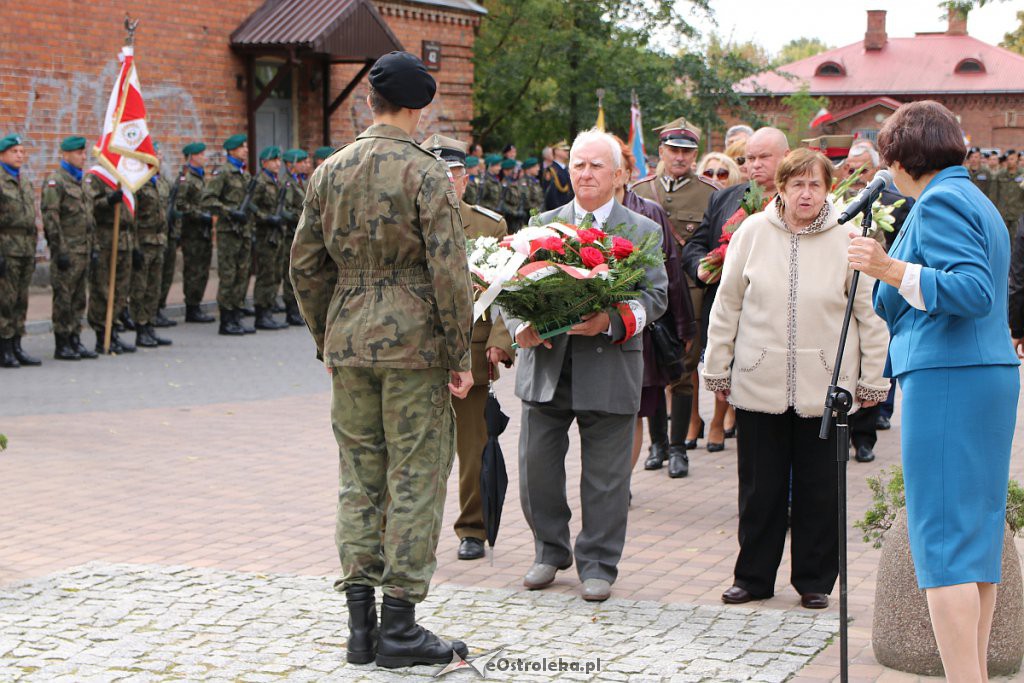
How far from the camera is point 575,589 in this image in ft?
19.8

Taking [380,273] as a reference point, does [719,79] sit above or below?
above

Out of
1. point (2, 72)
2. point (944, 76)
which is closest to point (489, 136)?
point (2, 72)

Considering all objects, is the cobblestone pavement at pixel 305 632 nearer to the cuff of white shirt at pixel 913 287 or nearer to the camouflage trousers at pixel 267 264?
the cuff of white shirt at pixel 913 287

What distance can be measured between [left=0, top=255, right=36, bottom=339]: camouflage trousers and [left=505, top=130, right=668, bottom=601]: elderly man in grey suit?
8.42 metres

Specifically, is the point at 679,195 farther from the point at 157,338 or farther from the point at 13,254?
the point at 157,338

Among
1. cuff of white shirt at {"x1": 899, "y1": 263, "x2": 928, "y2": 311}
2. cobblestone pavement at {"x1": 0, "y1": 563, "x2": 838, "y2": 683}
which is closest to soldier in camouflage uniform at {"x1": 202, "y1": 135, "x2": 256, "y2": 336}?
cobblestone pavement at {"x1": 0, "y1": 563, "x2": 838, "y2": 683}

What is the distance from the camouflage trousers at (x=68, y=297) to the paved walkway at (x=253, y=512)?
1501 mm

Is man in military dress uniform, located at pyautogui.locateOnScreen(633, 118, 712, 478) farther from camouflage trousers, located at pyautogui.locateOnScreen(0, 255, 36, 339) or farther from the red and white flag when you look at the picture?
the red and white flag

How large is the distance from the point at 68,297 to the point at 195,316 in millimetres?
3645

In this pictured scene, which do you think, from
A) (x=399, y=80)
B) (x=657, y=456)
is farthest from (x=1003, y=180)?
(x=399, y=80)

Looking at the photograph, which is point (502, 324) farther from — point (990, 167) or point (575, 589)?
point (990, 167)

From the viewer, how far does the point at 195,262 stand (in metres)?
16.7

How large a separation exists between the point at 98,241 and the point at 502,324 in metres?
9.39

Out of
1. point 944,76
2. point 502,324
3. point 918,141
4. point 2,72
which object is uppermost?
point 944,76
